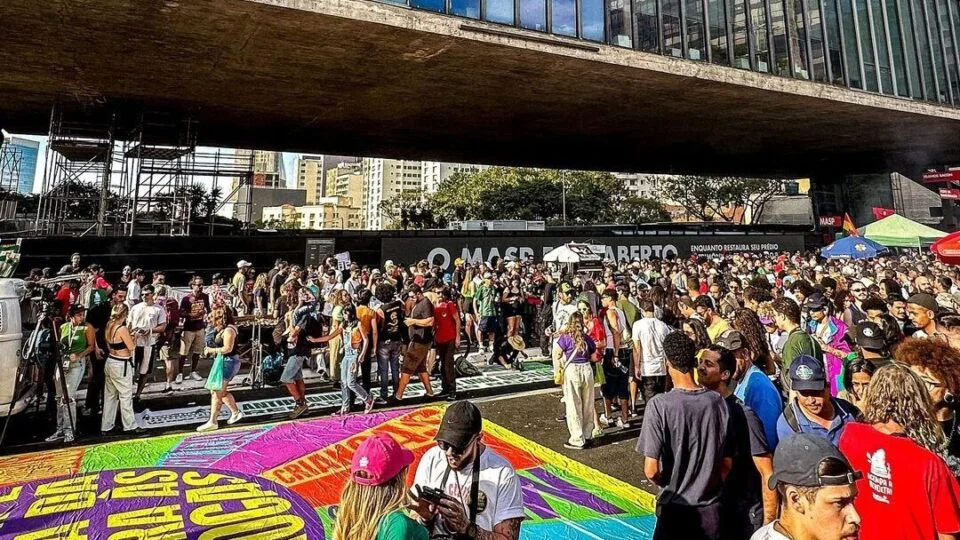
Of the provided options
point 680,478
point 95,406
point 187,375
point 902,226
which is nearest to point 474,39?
point 187,375

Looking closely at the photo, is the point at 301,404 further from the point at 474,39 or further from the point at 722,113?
the point at 722,113

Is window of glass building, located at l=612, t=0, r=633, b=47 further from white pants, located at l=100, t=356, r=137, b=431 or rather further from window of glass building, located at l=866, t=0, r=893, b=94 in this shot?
white pants, located at l=100, t=356, r=137, b=431

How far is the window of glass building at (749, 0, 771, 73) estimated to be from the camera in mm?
21734

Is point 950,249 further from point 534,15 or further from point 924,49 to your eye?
point 924,49

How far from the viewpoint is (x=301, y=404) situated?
26.1ft

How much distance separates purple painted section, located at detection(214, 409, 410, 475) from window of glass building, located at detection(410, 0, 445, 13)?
42.8ft

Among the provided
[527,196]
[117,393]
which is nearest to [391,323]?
[117,393]

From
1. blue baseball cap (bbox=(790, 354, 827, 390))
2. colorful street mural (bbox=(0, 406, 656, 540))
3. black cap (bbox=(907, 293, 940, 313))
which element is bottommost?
colorful street mural (bbox=(0, 406, 656, 540))

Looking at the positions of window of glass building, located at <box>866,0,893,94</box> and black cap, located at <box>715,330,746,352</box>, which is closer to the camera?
black cap, located at <box>715,330,746,352</box>

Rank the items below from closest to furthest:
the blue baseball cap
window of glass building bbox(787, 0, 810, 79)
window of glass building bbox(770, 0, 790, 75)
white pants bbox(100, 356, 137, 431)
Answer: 1. the blue baseball cap
2. white pants bbox(100, 356, 137, 431)
3. window of glass building bbox(770, 0, 790, 75)
4. window of glass building bbox(787, 0, 810, 79)

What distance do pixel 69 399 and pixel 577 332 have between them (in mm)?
7494

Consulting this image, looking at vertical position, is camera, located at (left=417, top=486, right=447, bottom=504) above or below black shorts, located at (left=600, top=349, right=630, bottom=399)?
above

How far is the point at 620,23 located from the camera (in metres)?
18.9

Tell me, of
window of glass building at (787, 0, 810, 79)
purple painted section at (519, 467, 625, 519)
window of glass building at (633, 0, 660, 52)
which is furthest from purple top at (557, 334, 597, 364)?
window of glass building at (787, 0, 810, 79)
